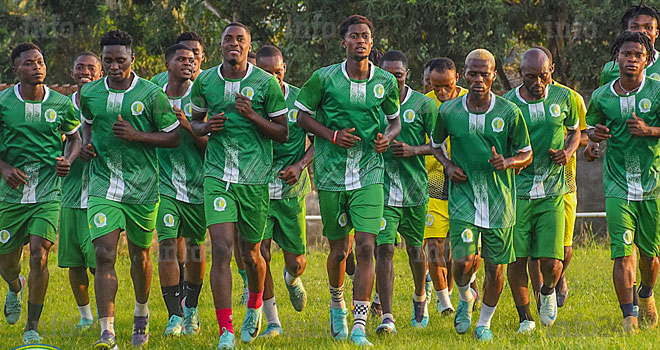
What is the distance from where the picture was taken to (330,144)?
8.53 meters

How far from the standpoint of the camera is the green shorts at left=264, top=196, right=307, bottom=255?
9.72 metres

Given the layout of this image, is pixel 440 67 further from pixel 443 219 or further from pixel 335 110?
pixel 335 110

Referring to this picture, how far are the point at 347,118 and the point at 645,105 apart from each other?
2.77 meters

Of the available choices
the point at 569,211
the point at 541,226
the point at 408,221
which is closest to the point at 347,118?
the point at 408,221

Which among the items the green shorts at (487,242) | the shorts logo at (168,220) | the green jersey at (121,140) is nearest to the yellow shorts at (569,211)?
the green shorts at (487,242)

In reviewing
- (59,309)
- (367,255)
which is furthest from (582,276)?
(59,309)

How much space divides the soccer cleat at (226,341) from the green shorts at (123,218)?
1255mm

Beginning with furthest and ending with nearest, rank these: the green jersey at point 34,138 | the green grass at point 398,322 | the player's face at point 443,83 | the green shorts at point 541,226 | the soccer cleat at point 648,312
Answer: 1. the player's face at point 443,83
2. the green jersey at point 34,138
3. the green shorts at point 541,226
4. the soccer cleat at point 648,312
5. the green grass at point 398,322

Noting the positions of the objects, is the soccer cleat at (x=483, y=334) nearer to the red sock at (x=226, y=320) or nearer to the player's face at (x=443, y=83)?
the red sock at (x=226, y=320)

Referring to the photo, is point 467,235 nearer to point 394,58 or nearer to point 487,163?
point 487,163

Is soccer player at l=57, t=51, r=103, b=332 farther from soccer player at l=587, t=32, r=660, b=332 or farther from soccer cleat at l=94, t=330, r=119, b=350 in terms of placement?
soccer player at l=587, t=32, r=660, b=332

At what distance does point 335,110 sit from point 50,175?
2.95 meters

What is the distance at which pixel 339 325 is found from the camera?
8648 mm

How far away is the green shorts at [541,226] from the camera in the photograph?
905 centimetres
